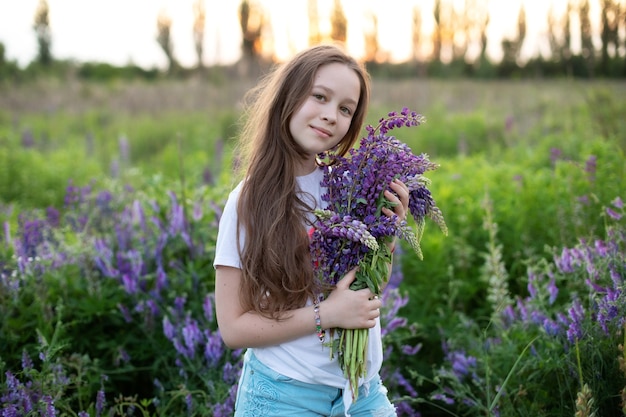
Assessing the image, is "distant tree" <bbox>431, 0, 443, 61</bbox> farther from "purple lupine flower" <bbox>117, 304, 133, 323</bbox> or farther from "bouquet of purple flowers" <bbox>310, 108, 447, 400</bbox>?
"bouquet of purple flowers" <bbox>310, 108, 447, 400</bbox>

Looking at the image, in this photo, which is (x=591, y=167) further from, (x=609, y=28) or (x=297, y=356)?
(x=609, y=28)

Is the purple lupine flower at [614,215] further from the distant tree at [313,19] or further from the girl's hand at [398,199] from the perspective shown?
the distant tree at [313,19]

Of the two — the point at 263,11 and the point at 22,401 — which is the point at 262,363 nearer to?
the point at 22,401

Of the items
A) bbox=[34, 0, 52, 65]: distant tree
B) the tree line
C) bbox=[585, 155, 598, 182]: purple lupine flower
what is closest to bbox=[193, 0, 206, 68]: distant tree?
the tree line

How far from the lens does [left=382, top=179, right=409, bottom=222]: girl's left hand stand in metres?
1.93

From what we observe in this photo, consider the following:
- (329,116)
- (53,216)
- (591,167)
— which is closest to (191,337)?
(329,116)

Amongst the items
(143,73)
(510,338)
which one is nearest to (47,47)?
(143,73)

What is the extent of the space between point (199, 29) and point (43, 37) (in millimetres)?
10787

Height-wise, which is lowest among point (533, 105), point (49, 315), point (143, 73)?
point (49, 315)

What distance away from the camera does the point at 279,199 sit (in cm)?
205

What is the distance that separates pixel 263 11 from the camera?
25.1 m

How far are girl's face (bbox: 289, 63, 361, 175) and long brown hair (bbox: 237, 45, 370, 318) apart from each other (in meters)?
0.03

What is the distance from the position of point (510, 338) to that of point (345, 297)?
62.9 inches

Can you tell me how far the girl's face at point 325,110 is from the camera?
83.0 inches
